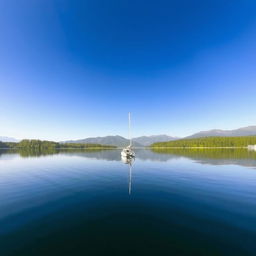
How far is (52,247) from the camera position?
8.18 m

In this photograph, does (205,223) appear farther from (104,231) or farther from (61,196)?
(61,196)

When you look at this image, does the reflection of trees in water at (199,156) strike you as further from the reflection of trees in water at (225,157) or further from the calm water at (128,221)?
the calm water at (128,221)

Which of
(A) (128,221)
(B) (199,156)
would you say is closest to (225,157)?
(B) (199,156)

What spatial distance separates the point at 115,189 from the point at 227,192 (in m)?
16.1

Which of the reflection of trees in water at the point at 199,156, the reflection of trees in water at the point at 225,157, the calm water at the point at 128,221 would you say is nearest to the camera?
the calm water at the point at 128,221

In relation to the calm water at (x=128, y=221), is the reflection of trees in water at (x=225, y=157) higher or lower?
lower

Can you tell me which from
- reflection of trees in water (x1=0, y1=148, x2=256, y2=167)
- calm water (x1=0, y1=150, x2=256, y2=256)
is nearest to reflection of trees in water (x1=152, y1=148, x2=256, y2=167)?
reflection of trees in water (x1=0, y1=148, x2=256, y2=167)

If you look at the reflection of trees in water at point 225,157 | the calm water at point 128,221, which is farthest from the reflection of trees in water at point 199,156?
the calm water at point 128,221

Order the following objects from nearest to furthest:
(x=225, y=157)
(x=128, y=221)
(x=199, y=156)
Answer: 1. (x=128, y=221)
2. (x=225, y=157)
3. (x=199, y=156)

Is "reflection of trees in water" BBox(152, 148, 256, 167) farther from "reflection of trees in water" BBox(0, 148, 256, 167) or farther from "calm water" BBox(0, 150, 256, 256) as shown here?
"calm water" BBox(0, 150, 256, 256)

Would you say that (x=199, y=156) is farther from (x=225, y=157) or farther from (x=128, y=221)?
(x=128, y=221)

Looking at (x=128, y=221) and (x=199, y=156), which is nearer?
(x=128, y=221)

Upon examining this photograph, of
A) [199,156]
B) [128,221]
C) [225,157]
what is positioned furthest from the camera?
[199,156]

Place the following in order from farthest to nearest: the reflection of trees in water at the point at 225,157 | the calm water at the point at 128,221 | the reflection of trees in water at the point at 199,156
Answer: the reflection of trees in water at the point at 199,156 → the reflection of trees in water at the point at 225,157 → the calm water at the point at 128,221
